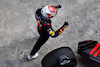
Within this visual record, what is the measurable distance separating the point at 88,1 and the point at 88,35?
1.45m

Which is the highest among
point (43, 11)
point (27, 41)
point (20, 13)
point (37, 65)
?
point (43, 11)

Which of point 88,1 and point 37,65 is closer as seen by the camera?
point 37,65

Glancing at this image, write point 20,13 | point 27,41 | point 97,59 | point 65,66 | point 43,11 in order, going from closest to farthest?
point 43,11 < point 65,66 < point 97,59 < point 27,41 < point 20,13

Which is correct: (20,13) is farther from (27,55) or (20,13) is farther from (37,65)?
(37,65)

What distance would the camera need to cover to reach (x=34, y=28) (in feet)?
15.4

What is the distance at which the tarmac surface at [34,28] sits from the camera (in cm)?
420

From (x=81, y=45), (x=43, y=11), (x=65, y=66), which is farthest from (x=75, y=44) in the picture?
(x=43, y=11)

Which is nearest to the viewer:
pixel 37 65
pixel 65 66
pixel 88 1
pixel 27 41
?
pixel 65 66

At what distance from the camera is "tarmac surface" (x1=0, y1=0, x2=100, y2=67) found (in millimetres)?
4203

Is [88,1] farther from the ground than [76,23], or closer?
farther from the ground

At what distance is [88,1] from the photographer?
546 cm

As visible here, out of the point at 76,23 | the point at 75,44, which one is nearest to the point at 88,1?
the point at 76,23

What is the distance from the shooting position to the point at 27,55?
13.8 feet

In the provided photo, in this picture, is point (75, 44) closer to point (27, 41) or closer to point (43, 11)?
point (27, 41)
